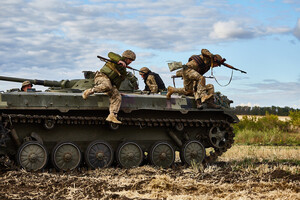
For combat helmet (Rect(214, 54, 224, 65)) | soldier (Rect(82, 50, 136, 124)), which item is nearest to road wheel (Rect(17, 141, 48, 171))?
soldier (Rect(82, 50, 136, 124))

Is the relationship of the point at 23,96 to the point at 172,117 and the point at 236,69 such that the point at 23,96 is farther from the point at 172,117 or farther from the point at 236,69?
the point at 236,69

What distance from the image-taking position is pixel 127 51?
14.0 meters

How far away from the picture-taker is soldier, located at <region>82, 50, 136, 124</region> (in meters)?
13.0

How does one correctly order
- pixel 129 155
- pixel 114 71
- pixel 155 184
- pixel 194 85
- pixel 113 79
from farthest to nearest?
1. pixel 194 85
2. pixel 129 155
3. pixel 113 79
4. pixel 114 71
5. pixel 155 184

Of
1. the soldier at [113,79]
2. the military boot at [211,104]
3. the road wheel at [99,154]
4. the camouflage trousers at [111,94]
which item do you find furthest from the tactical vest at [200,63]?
the road wheel at [99,154]

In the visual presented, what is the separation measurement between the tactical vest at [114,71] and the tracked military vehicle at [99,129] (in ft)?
1.88

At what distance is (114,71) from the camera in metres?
13.5

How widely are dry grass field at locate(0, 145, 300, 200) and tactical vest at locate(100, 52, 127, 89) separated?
8.66 feet

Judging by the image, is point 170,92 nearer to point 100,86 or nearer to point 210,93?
point 210,93

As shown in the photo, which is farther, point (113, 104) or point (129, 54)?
point (129, 54)

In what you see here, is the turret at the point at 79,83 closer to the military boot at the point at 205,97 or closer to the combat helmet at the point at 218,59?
the military boot at the point at 205,97

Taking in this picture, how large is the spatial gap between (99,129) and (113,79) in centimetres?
160

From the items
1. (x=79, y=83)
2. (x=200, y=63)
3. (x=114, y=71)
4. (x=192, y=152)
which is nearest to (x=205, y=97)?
(x=200, y=63)

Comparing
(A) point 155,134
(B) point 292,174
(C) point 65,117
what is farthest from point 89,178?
(B) point 292,174
